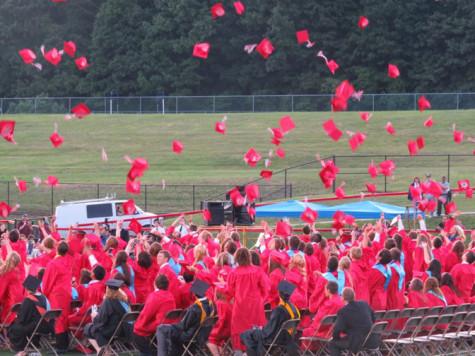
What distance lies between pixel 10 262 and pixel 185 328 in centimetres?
257

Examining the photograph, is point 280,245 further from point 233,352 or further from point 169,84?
point 169,84

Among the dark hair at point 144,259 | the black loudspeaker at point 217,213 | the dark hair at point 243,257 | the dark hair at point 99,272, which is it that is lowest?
the black loudspeaker at point 217,213

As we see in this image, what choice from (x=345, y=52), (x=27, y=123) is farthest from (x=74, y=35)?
(x=345, y=52)

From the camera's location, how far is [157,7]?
222ft

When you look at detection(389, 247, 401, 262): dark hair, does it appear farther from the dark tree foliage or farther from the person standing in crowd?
the dark tree foliage

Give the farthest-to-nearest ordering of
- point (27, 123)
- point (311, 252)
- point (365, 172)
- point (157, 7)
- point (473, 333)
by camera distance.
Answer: point (157, 7) < point (27, 123) < point (365, 172) < point (311, 252) < point (473, 333)

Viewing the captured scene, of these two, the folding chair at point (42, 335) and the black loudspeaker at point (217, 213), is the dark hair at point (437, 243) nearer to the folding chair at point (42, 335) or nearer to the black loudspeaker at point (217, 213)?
the folding chair at point (42, 335)

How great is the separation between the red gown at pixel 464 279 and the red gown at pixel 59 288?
5.02m

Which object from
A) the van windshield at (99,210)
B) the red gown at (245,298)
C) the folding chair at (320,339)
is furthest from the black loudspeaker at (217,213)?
the red gown at (245,298)

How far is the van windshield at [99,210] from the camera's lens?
34531 millimetres

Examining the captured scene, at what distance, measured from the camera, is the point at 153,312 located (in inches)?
528

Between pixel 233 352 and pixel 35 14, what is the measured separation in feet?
198

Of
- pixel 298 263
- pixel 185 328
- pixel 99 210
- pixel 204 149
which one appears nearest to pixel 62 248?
pixel 185 328

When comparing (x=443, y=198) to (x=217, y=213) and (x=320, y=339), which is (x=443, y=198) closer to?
(x=217, y=213)
